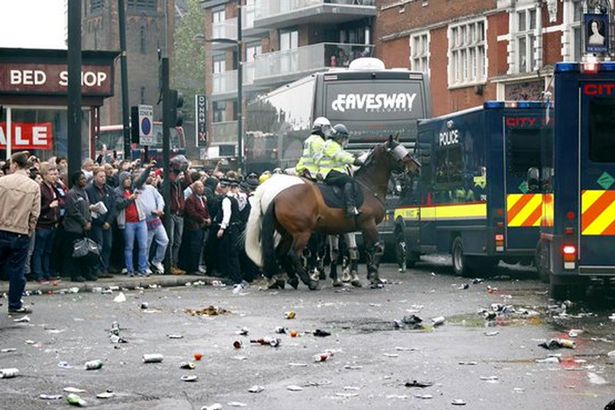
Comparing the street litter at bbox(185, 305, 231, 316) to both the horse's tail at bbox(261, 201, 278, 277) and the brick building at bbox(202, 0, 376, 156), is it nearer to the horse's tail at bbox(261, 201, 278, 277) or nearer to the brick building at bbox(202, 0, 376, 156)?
the horse's tail at bbox(261, 201, 278, 277)

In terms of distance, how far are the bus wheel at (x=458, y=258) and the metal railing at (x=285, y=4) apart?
37.8m

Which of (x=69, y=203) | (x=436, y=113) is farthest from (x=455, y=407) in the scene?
(x=436, y=113)

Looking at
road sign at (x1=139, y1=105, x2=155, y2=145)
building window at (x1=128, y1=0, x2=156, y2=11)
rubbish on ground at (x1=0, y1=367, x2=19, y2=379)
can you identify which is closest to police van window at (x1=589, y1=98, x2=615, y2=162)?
rubbish on ground at (x1=0, y1=367, x2=19, y2=379)

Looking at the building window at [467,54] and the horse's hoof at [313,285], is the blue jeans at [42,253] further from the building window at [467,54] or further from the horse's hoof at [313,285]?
the building window at [467,54]

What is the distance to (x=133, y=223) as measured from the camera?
24.6m

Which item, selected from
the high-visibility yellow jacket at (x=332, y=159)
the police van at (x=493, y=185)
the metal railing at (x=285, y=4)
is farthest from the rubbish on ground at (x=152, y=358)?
the metal railing at (x=285, y=4)

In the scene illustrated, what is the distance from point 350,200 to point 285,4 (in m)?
46.0

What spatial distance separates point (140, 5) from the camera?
11850 cm

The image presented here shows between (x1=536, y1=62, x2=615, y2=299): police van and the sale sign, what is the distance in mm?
15770

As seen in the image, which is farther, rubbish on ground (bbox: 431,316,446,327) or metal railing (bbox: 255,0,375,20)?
metal railing (bbox: 255,0,375,20)

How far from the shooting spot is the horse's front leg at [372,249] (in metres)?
22.1

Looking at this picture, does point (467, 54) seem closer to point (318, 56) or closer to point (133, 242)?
point (318, 56)

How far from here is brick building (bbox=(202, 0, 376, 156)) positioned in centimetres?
6312

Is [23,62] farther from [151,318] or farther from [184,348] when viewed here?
[184,348]
